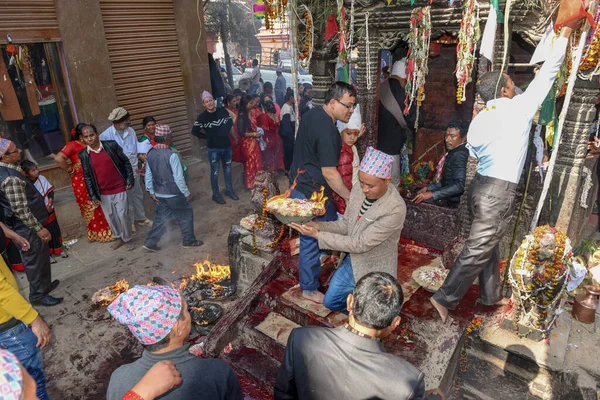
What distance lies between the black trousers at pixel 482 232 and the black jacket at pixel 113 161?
5822mm

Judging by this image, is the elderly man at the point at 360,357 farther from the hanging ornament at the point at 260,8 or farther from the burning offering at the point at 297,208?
the hanging ornament at the point at 260,8

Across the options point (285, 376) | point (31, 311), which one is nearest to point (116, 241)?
point (31, 311)

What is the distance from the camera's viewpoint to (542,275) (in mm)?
3564

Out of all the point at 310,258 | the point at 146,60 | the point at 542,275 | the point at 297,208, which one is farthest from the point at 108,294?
the point at 146,60

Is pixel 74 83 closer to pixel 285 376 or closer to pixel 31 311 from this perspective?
pixel 31 311

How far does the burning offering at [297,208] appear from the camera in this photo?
395 cm

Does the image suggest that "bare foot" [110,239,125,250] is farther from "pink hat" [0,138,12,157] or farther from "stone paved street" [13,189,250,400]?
"pink hat" [0,138,12,157]

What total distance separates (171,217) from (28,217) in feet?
7.98

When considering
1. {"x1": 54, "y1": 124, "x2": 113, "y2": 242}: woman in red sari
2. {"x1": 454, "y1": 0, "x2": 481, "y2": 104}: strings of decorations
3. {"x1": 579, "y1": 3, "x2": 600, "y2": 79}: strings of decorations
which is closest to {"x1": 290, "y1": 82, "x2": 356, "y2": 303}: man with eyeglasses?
{"x1": 454, "y1": 0, "x2": 481, "y2": 104}: strings of decorations

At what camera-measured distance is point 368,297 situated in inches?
89.0

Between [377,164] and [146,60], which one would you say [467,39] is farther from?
[146,60]

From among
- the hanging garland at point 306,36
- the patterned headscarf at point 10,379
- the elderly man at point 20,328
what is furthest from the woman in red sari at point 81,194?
the patterned headscarf at point 10,379

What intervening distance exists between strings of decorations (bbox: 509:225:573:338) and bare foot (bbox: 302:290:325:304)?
6.38 feet

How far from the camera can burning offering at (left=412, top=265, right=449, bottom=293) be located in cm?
467
